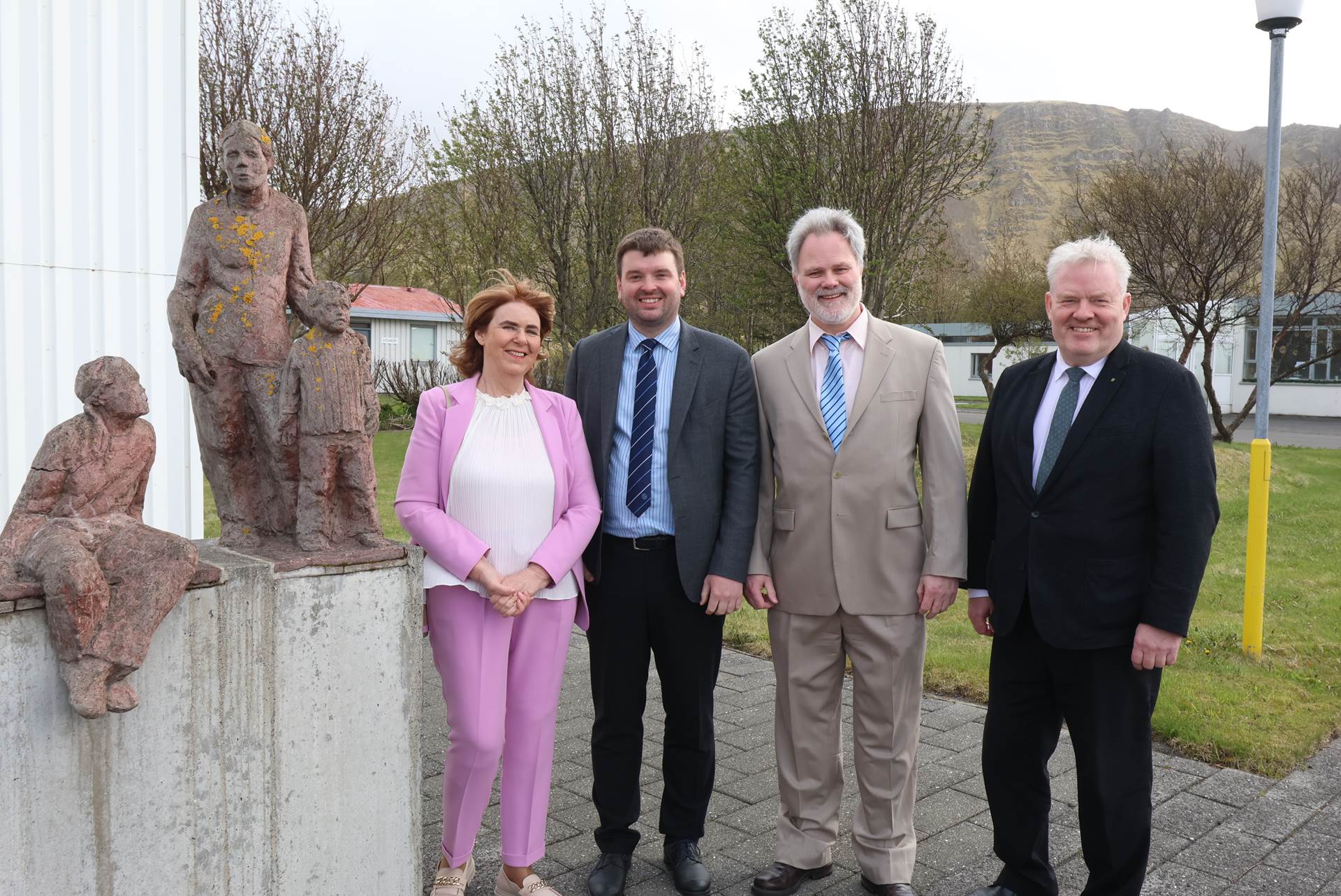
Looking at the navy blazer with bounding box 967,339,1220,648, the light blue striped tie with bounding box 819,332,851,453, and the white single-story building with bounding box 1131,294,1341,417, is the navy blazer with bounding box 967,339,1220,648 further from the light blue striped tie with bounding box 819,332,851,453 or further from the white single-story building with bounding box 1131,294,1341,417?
the white single-story building with bounding box 1131,294,1341,417

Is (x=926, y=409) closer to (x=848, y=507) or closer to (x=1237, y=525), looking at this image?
(x=848, y=507)

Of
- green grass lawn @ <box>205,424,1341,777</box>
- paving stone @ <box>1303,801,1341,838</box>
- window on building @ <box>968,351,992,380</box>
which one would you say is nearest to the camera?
paving stone @ <box>1303,801,1341,838</box>

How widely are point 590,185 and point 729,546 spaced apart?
12002 millimetres

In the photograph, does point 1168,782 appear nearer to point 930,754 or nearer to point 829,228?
point 930,754

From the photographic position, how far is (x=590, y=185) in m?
14.8

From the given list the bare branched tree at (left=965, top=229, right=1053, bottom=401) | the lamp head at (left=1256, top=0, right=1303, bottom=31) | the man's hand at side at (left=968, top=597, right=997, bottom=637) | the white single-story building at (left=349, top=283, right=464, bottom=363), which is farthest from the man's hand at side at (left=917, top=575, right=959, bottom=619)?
the white single-story building at (left=349, top=283, right=464, bottom=363)

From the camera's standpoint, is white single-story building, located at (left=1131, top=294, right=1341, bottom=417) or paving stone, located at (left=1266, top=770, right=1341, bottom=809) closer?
paving stone, located at (left=1266, top=770, right=1341, bottom=809)

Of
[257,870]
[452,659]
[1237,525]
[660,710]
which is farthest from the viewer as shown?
[1237,525]

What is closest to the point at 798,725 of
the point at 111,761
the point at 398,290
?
the point at 111,761

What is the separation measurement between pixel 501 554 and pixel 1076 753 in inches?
72.5

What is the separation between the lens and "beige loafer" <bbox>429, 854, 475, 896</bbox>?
3.34 meters

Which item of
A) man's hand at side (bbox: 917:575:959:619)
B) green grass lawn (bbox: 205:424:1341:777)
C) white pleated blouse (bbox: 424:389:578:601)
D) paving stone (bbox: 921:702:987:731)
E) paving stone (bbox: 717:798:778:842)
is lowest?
paving stone (bbox: 717:798:778:842)

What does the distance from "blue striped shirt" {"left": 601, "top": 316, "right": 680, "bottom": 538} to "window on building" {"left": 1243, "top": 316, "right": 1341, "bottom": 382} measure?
2574 cm

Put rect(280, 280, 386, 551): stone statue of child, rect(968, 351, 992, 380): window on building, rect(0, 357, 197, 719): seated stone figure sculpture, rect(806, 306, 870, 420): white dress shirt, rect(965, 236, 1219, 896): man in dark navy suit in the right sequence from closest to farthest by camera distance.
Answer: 1. rect(0, 357, 197, 719): seated stone figure sculpture
2. rect(280, 280, 386, 551): stone statue of child
3. rect(965, 236, 1219, 896): man in dark navy suit
4. rect(806, 306, 870, 420): white dress shirt
5. rect(968, 351, 992, 380): window on building
